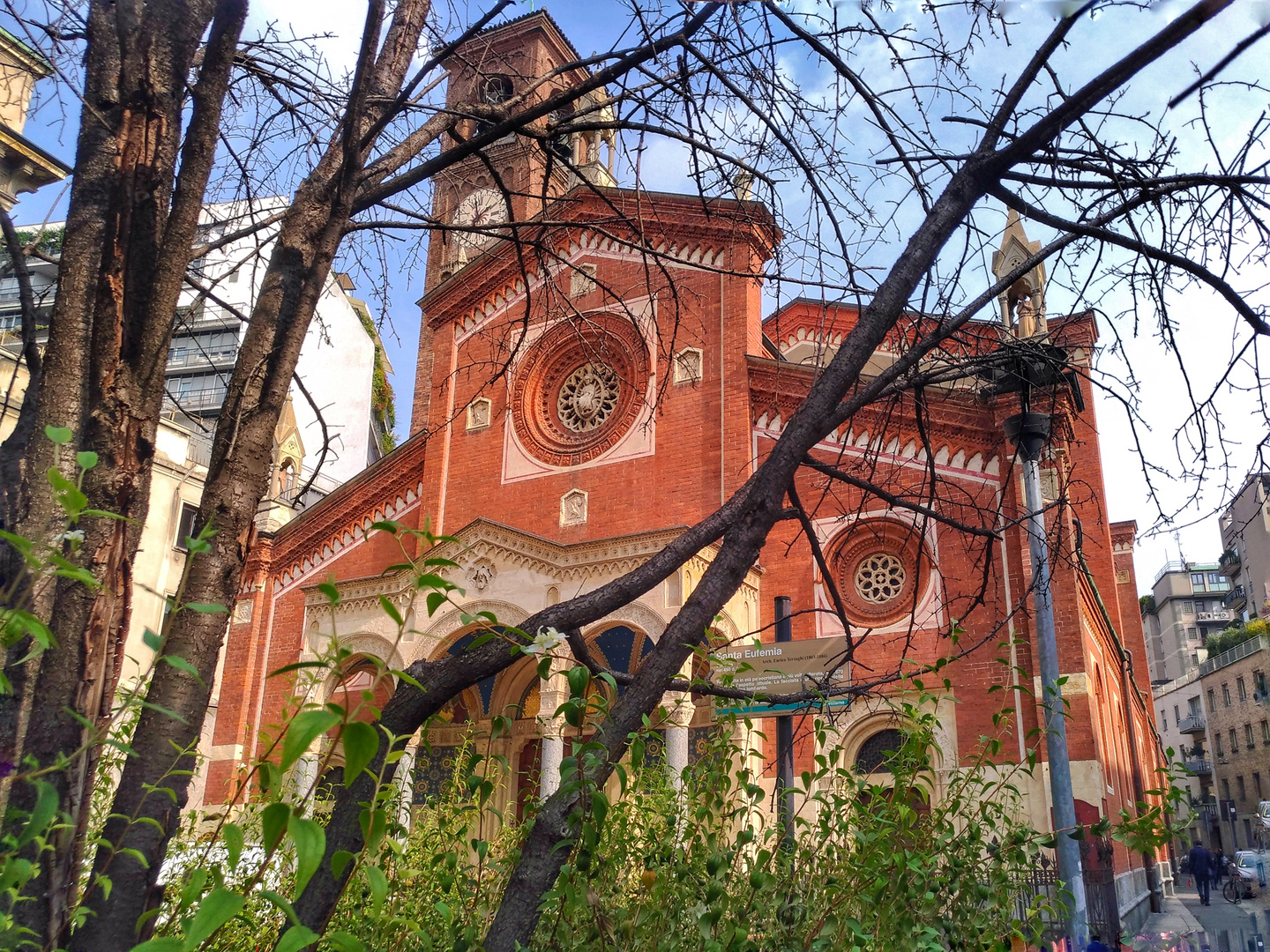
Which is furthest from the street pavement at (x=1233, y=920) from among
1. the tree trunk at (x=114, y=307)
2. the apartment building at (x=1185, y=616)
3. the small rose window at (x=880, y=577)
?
the apartment building at (x=1185, y=616)

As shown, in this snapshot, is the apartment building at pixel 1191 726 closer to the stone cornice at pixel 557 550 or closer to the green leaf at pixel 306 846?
the stone cornice at pixel 557 550

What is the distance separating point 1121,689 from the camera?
74.1ft

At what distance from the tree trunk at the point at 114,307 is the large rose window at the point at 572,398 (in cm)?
1337

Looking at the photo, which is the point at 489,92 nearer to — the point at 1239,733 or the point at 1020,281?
the point at 1020,281

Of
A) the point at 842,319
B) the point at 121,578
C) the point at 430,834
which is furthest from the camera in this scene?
the point at 842,319

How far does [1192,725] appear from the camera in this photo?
192ft

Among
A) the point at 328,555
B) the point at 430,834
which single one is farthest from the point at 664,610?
the point at 430,834

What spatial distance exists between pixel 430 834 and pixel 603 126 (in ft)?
10.0

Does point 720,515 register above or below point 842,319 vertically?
below

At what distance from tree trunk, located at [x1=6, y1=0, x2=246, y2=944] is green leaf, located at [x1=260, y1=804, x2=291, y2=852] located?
4.28ft

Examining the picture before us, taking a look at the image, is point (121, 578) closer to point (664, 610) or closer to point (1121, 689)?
point (664, 610)

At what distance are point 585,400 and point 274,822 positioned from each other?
637 inches

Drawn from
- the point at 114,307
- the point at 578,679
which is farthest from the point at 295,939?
the point at 114,307

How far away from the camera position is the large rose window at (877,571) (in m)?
14.2
